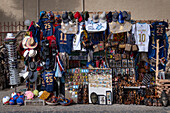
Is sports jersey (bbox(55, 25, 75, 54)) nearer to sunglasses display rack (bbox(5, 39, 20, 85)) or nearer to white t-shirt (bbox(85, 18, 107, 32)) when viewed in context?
white t-shirt (bbox(85, 18, 107, 32))

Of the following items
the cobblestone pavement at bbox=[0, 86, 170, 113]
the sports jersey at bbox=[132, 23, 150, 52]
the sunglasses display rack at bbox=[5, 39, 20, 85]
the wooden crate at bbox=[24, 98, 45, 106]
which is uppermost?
the sports jersey at bbox=[132, 23, 150, 52]

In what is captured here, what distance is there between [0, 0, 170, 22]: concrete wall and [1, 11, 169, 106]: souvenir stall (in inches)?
249

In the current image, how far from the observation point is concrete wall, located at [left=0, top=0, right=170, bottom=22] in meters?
13.9

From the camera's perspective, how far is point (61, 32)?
8.01m

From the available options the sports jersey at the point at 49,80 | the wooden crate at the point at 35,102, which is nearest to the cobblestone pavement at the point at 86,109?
the wooden crate at the point at 35,102

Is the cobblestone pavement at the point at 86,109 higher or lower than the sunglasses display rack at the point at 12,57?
lower

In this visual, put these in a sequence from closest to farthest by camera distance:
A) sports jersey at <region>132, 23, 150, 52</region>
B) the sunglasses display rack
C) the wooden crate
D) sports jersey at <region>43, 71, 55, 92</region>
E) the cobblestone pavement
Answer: the cobblestone pavement → the wooden crate → sports jersey at <region>43, 71, 55, 92</region> → sports jersey at <region>132, 23, 150, 52</region> → the sunglasses display rack

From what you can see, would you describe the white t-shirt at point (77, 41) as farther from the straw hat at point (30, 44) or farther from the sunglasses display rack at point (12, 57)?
the sunglasses display rack at point (12, 57)

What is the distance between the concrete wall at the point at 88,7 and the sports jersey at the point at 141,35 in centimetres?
634

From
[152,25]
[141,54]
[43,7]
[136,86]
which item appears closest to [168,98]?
[136,86]

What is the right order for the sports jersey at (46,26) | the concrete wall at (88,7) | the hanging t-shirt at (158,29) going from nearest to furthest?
the hanging t-shirt at (158,29) → the sports jersey at (46,26) → the concrete wall at (88,7)

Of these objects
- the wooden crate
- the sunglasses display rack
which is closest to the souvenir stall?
the wooden crate

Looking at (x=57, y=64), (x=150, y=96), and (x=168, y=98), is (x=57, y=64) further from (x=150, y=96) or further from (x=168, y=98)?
(x=168, y=98)

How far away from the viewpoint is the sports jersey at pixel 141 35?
7.80 m
